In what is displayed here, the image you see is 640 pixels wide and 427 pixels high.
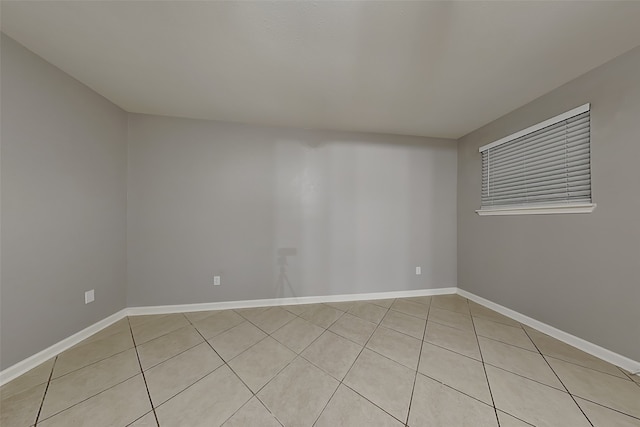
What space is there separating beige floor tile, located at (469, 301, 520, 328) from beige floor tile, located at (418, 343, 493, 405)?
0.99m

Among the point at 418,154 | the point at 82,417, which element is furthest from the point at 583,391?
the point at 82,417

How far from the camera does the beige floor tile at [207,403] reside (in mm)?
1163

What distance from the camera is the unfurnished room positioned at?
4.23 feet

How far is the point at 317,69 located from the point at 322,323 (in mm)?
2345

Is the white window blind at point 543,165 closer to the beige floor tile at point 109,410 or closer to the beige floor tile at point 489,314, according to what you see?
the beige floor tile at point 489,314

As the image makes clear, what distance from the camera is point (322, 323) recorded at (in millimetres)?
2252

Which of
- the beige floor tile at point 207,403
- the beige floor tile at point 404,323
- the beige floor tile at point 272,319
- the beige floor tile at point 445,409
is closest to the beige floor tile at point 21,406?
the beige floor tile at point 207,403

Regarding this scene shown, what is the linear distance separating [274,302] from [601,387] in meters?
2.72

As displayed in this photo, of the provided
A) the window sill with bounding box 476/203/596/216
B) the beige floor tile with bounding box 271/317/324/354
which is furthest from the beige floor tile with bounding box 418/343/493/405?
the window sill with bounding box 476/203/596/216

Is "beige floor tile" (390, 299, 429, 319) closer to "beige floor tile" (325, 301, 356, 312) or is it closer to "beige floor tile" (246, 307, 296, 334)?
"beige floor tile" (325, 301, 356, 312)

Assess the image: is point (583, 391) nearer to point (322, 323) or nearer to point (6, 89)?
point (322, 323)

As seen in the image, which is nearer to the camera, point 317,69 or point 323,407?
point 323,407

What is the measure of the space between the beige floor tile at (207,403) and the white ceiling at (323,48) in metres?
2.27

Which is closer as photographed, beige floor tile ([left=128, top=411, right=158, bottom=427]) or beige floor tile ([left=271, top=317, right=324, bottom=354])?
beige floor tile ([left=128, top=411, right=158, bottom=427])
